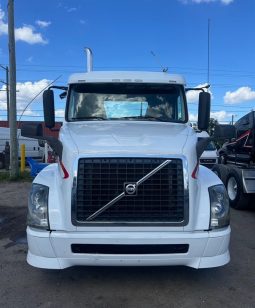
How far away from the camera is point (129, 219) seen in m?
4.23

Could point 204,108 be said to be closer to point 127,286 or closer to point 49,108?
point 49,108

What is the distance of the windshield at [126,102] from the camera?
5859 millimetres

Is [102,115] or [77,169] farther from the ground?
[102,115]

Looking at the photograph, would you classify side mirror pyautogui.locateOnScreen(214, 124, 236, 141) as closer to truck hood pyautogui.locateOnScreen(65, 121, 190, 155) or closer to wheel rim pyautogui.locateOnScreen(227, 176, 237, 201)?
truck hood pyautogui.locateOnScreen(65, 121, 190, 155)

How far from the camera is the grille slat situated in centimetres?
421

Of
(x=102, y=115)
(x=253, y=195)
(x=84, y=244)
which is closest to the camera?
(x=84, y=244)

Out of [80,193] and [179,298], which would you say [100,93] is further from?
[179,298]

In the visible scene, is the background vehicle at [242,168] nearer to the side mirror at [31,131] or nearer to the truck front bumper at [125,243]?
the truck front bumper at [125,243]

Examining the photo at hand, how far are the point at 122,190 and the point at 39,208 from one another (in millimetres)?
951

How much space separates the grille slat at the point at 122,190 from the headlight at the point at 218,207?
1.17 feet

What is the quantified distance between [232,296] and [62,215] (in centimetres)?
208

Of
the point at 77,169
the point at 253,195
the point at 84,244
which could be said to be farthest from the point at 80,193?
the point at 253,195

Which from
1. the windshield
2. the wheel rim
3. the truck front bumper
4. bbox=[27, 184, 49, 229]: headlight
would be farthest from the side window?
the wheel rim

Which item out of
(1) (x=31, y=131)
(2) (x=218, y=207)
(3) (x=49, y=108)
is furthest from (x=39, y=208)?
(3) (x=49, y=108)
